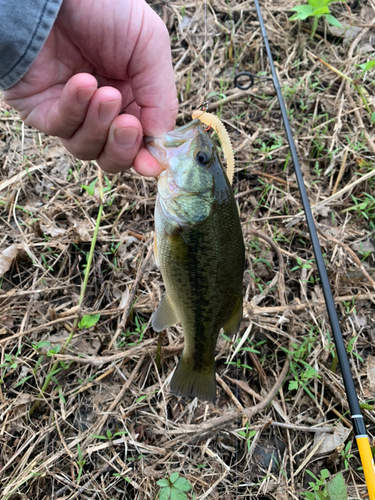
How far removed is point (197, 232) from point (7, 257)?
180 centimetres

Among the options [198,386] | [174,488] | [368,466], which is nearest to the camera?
[368,466]

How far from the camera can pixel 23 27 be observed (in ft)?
5.54

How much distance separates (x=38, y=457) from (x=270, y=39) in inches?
187

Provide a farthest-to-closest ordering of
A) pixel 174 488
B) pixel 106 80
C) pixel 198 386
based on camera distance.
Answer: pixel 106 80 < pixel 198 386 < pixel 174 488

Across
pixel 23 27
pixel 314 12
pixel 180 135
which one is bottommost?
pixel 180 135

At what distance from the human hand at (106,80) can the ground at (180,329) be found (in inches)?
25.7

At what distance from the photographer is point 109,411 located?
2.33 meters

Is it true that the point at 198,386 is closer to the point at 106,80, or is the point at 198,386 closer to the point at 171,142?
the point at 171,142

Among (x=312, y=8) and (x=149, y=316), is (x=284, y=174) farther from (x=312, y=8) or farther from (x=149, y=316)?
(x=312, y=8)

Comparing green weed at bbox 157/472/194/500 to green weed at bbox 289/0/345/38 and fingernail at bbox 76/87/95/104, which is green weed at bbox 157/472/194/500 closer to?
fingernail at bbox 76/87/95/104

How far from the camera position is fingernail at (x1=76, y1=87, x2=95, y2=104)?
160 cm

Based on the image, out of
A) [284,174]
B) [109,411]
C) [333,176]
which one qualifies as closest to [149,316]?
[109,411]

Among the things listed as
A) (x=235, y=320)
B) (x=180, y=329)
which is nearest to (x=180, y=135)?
(x=235, y=320)

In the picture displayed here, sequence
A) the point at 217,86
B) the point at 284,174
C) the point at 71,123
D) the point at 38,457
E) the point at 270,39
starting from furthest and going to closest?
the point at 270,39 < the point at 217,86 < the point at 284,174 < the point at 38,457 < the point at 71,123
